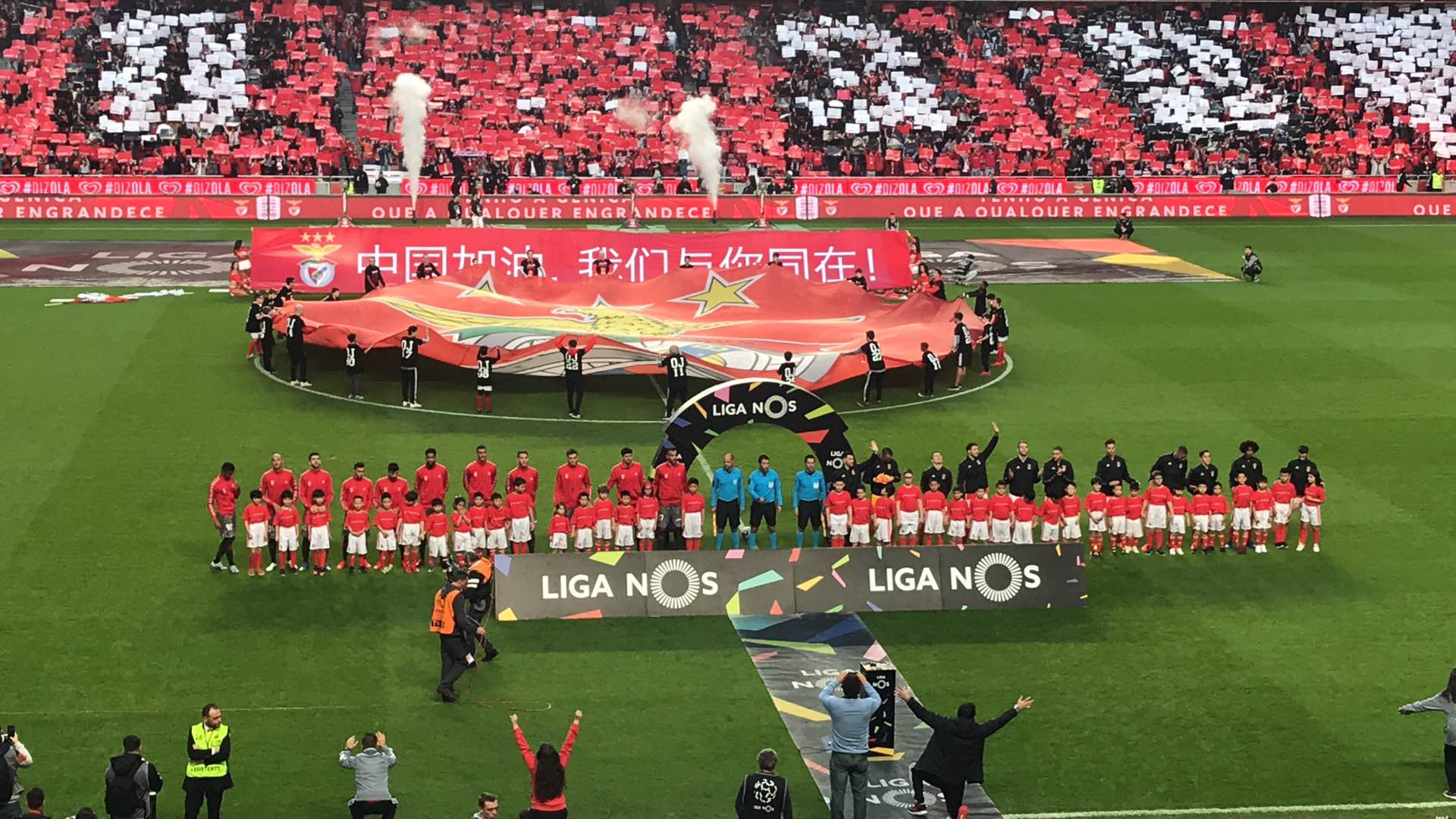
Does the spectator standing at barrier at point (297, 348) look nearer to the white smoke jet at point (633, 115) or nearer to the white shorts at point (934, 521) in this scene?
the white shorts at point (934, 521)

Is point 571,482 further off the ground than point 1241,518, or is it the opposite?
point 571,482

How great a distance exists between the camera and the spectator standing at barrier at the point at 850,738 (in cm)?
1599

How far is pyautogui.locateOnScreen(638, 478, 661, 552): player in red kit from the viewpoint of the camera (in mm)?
24031

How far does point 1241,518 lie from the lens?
24.8m

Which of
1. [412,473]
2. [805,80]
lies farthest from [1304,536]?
[805,80]

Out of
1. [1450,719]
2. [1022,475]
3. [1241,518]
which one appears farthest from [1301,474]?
[1450,719]

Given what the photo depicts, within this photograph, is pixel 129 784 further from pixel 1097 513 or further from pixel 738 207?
pixel 738 207

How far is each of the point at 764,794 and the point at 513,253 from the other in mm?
28669

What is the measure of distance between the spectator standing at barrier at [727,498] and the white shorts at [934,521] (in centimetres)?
260

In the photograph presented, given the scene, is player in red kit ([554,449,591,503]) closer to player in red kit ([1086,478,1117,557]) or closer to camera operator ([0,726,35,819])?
player in red kit ([1086,478,1117,557])

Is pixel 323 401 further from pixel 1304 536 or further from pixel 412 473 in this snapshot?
pixel 1304 536

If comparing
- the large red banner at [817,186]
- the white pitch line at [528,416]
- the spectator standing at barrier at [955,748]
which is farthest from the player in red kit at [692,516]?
the large red banner at [817,186]

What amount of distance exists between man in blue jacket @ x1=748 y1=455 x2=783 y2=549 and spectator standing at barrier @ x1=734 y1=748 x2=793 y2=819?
392 inches

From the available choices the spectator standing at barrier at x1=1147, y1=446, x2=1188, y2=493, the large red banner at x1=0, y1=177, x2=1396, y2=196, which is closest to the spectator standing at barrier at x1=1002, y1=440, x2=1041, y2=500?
the spectator standing at barrier at x1=1147, y1=446, x2=1188, y2=493
